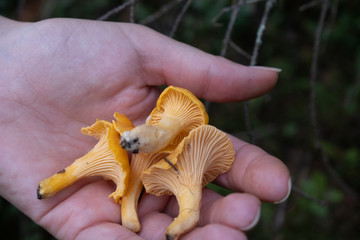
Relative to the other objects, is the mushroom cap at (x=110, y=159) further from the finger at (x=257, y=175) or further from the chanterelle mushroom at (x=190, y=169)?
the finger at (x=257, y=175)

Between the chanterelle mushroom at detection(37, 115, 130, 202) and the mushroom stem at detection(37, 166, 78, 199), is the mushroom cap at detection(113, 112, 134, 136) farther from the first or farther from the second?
the mushroom stem at detection(37, 166, 78, 199)

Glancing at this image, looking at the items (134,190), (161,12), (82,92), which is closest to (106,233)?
(134,190)

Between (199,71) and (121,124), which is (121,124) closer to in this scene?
(121,124)

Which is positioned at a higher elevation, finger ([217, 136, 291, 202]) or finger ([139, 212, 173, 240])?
finger ([217, 136, 291, 202])

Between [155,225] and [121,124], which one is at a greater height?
[121,124]

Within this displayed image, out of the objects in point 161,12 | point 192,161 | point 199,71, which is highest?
point 161,12

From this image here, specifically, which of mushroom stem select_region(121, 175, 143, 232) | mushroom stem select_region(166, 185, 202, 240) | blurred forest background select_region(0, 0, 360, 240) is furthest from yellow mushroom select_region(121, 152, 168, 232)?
blurred forest background select_region(0, 0, 360, 240)

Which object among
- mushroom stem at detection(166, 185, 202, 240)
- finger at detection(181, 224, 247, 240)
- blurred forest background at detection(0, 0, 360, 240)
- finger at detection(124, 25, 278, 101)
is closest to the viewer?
finger at detection(181, 224, 247, 240)
